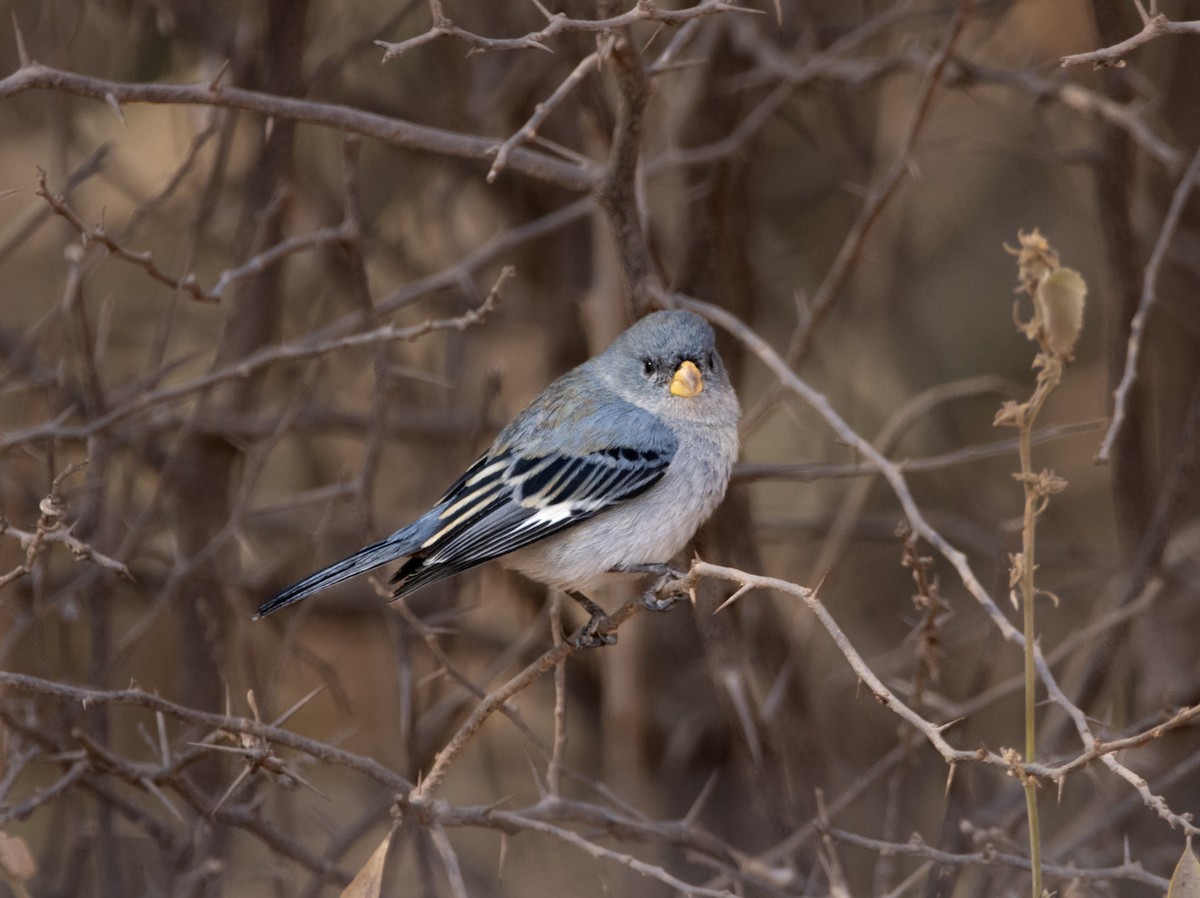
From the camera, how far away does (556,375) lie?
5.41m

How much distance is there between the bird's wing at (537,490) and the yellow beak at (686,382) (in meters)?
0.11

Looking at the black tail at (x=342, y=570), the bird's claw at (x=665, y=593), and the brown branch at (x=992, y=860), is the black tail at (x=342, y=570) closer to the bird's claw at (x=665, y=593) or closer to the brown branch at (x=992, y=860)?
the bird's claw at (x=665, y=593)

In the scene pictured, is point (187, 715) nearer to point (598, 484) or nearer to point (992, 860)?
point (598, 484)

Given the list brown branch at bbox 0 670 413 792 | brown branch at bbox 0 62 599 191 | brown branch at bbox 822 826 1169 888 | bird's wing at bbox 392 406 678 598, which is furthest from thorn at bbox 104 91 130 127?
brown branch at bbox 822 826 1169 888

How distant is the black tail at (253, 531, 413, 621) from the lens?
10.6ft

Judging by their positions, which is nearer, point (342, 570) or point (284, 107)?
point (284, 107)

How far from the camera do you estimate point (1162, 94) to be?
510 centimetres

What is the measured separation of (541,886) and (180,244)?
10.6ft

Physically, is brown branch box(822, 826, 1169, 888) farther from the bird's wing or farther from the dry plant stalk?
the bird's wing

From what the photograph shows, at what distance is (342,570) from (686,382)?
109cm

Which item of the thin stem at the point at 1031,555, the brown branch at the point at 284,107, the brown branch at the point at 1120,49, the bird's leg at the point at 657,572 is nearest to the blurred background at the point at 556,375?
the brown branch at the point at 284,107

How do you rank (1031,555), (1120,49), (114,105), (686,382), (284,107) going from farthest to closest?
(686,382)
(284,107)
(114,105)
(1120,49)
(1031,555)

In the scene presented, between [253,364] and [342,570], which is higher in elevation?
[253,364]

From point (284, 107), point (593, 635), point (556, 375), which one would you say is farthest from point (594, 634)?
point (556, 375)
